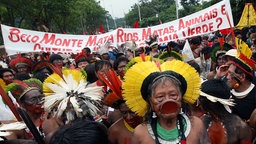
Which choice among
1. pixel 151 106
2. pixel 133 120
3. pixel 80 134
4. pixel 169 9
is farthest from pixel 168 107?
pixel 169 9

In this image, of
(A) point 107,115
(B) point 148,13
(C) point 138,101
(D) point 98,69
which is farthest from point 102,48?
(B) point 148,13

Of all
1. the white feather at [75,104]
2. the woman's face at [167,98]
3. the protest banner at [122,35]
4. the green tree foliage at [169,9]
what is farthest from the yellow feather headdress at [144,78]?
the green tree foliage at [169,9]

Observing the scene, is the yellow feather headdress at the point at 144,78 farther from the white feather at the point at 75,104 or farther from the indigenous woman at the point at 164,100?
the white feather at the point at 75,104

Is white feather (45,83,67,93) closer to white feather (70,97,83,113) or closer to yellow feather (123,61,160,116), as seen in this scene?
white feather (70,97,83,113)

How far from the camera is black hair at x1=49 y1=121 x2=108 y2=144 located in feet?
7.09

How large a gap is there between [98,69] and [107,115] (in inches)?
62.8

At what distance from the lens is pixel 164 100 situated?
7.48ft

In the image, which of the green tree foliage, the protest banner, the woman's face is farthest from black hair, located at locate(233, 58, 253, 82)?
the green tree foliage

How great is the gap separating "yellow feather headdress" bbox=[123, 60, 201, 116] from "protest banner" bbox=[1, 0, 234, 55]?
6090mm

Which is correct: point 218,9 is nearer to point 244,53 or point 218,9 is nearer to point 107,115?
point 244,53

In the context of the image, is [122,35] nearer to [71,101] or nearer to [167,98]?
[71,101]

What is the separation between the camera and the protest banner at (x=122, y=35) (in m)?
8.40

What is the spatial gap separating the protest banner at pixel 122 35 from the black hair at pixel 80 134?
655 cm

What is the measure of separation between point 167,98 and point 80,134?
2.23 ft
